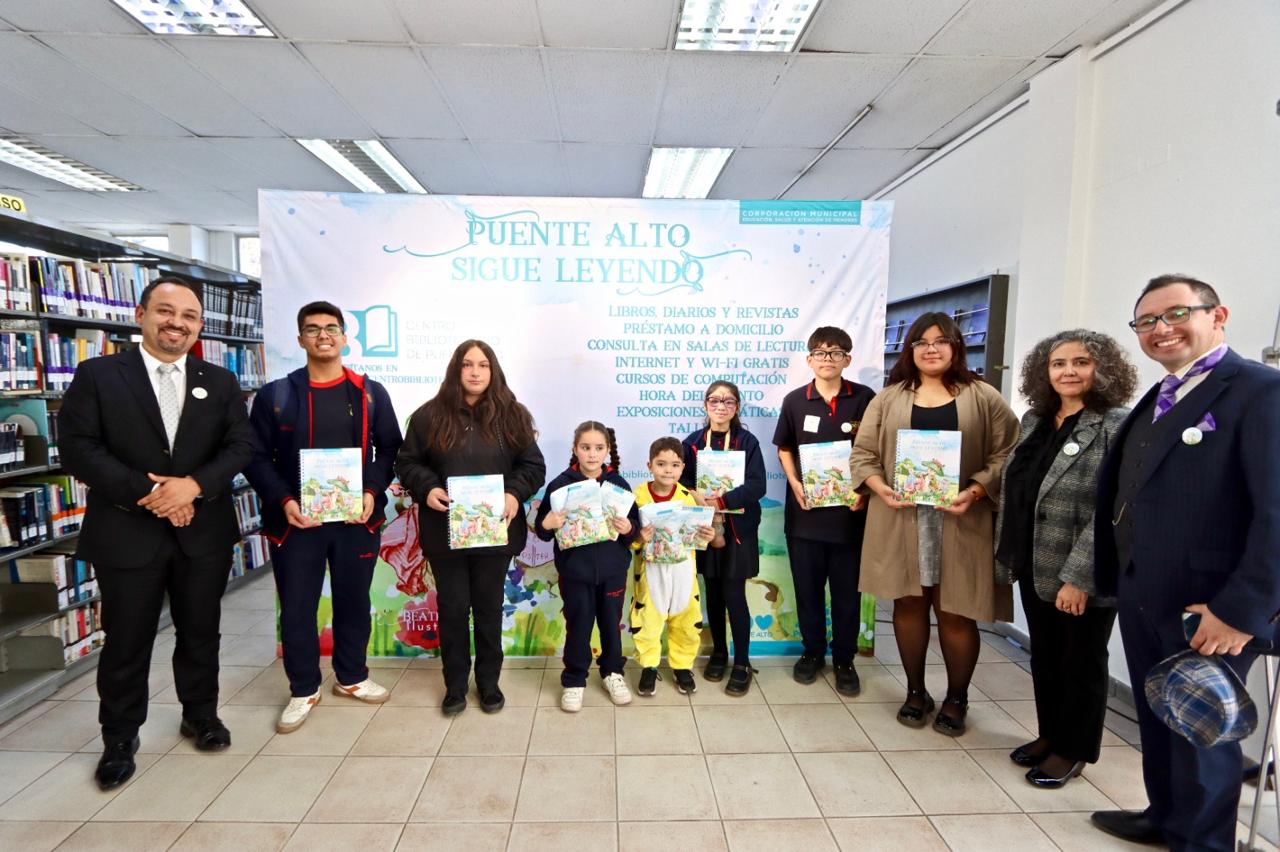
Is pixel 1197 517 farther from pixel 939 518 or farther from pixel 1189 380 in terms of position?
pixel 939 518

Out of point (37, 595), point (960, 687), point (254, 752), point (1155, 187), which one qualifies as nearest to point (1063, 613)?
point (960, 687)

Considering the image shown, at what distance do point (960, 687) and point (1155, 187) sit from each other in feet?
8.41

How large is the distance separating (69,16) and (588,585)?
4110mm

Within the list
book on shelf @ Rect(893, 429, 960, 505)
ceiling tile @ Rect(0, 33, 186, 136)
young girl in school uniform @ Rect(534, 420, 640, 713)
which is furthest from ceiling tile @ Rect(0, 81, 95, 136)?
book on shelf @ Rect(893, 429, 960, 505)

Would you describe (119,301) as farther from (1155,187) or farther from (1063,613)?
(1155,187)

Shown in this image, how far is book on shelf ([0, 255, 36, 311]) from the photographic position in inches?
114

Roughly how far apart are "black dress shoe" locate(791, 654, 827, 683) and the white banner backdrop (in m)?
0.54

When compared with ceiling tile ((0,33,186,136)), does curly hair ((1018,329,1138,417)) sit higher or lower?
lower

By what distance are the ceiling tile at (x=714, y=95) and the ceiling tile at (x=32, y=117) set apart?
14.5ft

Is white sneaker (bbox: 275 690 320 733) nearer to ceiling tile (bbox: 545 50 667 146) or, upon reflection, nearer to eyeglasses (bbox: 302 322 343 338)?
eyeglasses (bbox: 302 322 343 338)

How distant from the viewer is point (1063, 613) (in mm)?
2223

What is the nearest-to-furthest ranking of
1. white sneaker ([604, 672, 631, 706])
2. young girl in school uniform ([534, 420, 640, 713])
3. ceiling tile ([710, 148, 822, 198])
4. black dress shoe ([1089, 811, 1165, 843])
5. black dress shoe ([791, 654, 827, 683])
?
black dress shoe ([1089, 811, 1165, 843]) → young girl in school uniform ([534, 420, 640, 713]) → white sneaker ([604, 672, 631, 706]) → black dress shoe ([791, 654, 827, 683]) → ceiling tile ([710, 148, 822, 198])

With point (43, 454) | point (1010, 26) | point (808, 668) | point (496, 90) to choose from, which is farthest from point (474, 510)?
point (1010, 26)

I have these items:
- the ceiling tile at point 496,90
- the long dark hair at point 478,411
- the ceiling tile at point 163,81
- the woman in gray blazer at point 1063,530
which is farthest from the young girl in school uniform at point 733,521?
the ceiling tile at point 163,81
